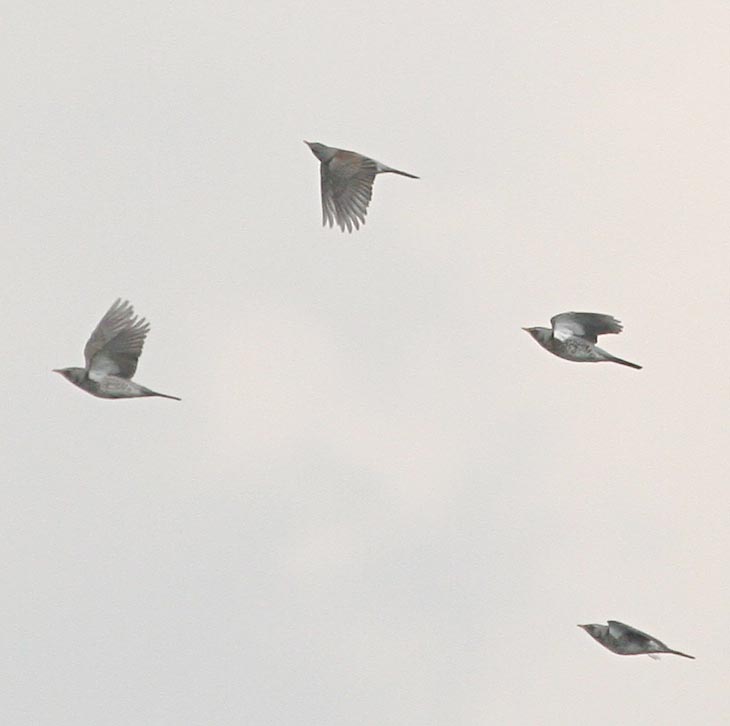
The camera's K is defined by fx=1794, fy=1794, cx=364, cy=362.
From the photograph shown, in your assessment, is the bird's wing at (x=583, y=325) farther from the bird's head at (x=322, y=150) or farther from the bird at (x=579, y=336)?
the bird's head at (x=322, y=150)

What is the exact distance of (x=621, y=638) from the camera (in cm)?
3019

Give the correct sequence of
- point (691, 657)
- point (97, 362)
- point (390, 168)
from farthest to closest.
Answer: point (390, 168) < point (97, 362) < point (691, 657)

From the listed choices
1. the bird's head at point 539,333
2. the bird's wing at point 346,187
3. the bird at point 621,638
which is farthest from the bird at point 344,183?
the bird at point 621,638

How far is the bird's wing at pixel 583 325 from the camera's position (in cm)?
2938

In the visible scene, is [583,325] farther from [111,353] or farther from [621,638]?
[111,353]

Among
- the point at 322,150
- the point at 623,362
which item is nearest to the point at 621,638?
the point at 623,362

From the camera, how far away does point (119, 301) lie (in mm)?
29578

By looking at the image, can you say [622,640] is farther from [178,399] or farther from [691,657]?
[178,399]

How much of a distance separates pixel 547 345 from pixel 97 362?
7.54 meters

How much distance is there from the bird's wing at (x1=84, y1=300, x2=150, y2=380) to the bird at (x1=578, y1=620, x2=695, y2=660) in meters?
8.74

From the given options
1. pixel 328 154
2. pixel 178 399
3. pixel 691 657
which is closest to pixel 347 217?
pixel 328 154

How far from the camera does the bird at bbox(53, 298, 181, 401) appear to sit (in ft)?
96.5

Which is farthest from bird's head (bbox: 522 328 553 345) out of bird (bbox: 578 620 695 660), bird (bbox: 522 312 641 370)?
bird (bbox: 578 620 695 660)

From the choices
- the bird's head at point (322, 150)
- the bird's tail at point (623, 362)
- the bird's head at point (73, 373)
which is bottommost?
the bird's head at point (73, 373)
